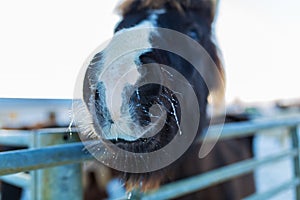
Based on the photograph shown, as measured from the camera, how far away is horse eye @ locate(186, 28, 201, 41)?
1141 mm

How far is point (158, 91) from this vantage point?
72 centimetres

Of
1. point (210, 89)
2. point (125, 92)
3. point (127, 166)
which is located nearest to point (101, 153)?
point (127, 166)

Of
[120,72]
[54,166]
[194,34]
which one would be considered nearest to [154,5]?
[194,34]

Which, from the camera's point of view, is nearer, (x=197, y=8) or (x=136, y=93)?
(x=136, y=93)

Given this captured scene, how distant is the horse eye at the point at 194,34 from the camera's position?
114cm

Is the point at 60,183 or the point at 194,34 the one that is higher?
the point at 194,34

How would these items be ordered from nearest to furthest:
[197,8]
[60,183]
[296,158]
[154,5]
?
[60,183]
[154,5]
[197,8]
[296,158]

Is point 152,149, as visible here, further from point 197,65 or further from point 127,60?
point 197,65

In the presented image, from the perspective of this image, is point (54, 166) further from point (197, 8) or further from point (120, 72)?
point (197, 8)

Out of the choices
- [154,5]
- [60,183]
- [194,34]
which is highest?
[154,5]

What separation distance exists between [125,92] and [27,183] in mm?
548

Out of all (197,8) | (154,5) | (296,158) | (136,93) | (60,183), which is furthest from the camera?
(296,158)

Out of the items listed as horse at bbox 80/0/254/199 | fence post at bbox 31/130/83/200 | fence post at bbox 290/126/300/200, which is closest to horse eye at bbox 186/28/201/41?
horse at bbox 80/0/254/199

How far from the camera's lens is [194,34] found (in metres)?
1.17
